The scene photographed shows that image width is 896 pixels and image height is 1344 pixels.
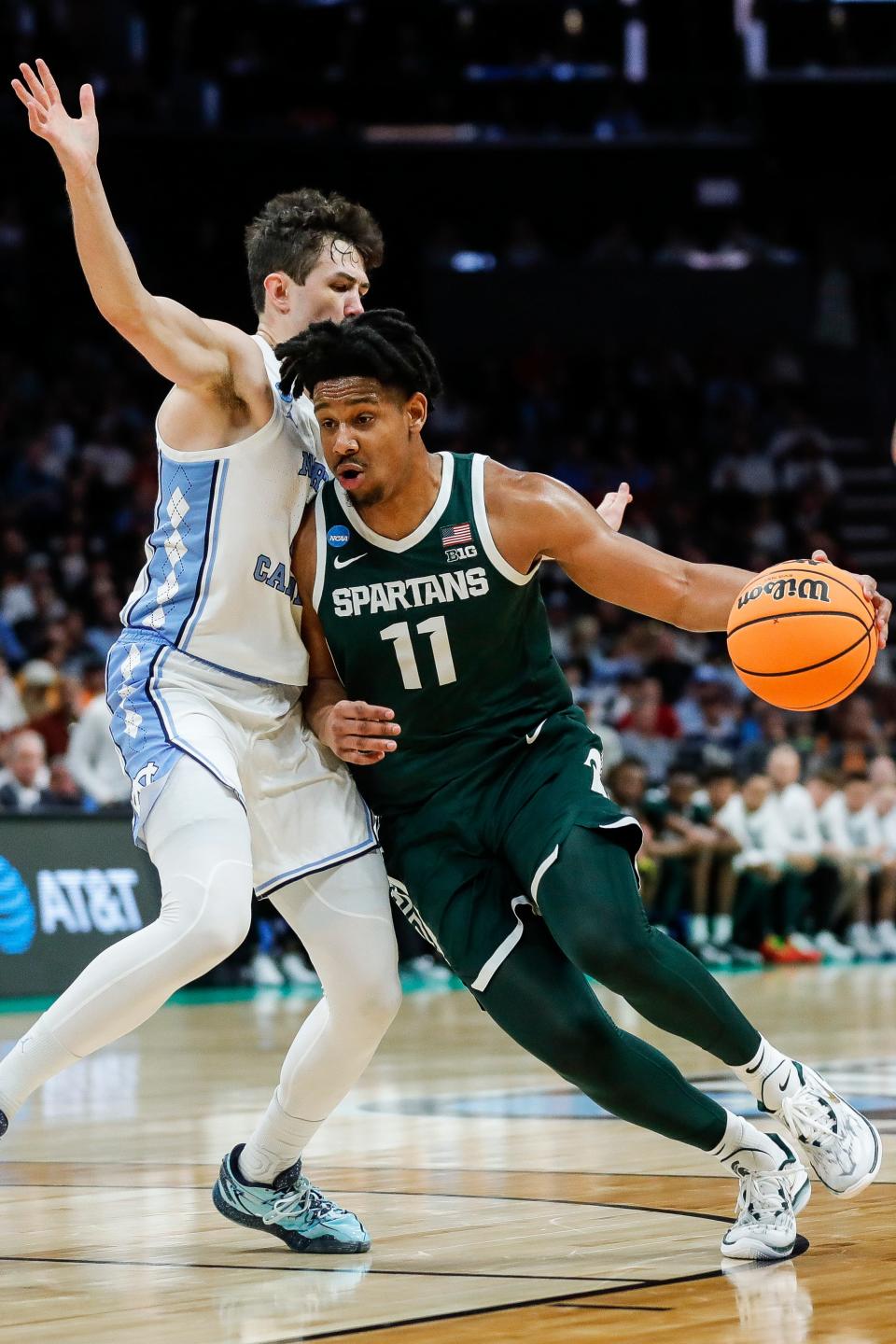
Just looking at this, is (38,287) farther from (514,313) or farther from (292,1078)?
(292,1078)

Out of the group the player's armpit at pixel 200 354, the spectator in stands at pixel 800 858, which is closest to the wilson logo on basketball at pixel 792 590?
the player's armpit at pixel 200 354

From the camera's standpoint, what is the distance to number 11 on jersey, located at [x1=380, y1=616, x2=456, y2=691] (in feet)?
14.9

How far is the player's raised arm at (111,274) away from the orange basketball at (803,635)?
132cm

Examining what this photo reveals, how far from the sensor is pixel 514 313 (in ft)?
84.7

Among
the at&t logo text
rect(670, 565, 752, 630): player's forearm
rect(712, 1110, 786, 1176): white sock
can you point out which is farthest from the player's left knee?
the at&t logo text

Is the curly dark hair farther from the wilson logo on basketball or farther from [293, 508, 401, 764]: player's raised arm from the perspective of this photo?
the wilson logo on basketball

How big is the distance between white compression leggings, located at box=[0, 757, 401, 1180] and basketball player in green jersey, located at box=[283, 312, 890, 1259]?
0.59 feet

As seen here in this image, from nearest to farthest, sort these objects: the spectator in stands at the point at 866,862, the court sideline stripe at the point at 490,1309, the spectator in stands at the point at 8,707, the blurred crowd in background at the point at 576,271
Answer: the court sideline stripe at the point at 490,1309, the spectator in stands at the point at 8,707, the spectator in stands at the point at 866,862, the blurred crowd in background at the point at 576,271

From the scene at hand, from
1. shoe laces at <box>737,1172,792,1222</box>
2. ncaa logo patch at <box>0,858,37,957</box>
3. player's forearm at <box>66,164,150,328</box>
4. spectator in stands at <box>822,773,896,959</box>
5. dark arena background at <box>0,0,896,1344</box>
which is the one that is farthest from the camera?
spectator in stands at <box>822,773,896,959</box>

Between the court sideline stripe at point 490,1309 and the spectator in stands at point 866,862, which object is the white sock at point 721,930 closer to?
the spectator in stands at point 866,862

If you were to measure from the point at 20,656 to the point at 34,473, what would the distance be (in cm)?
434

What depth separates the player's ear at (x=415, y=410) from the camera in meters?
4.59

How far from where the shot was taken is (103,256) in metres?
4.13

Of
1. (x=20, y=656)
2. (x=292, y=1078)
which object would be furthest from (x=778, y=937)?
(x=292, y=1078)
